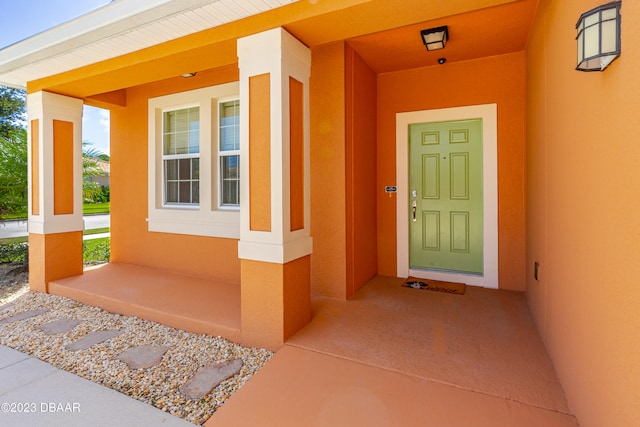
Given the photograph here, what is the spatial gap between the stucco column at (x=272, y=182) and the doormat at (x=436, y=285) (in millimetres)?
1896

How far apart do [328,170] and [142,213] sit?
3.45 meters

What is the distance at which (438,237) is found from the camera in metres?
4.47

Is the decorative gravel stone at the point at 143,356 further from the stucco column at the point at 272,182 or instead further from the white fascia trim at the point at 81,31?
the white fascia trim at the point at 81,31

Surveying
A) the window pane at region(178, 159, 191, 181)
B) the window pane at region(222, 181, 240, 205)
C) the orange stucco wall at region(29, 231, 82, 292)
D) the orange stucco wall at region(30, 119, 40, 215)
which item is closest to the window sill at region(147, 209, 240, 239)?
the window pane at region(222, 181, 240, 205)

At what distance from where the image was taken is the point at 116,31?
9.98ft

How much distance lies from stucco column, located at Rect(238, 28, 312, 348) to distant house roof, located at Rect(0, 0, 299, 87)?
304 millimetres

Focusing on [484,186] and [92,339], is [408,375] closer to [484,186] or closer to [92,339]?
[484,186]

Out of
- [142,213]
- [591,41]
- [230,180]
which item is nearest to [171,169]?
[142,213]

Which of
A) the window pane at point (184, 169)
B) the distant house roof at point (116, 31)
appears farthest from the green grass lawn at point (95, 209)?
the distant house roof at point (116, 31)

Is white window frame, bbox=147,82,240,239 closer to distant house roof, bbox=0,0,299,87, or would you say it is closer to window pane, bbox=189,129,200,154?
window pane, bbox=189,129,200,154

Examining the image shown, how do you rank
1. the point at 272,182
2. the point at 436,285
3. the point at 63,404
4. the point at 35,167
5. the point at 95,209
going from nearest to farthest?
the point at 63,404, the point at 272,182, the point at 436,285, the point at 35,167, the point at 95,209


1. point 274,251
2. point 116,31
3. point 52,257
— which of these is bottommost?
point 52,257

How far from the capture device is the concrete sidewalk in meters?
1.97

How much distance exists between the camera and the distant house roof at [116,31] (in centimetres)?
262
